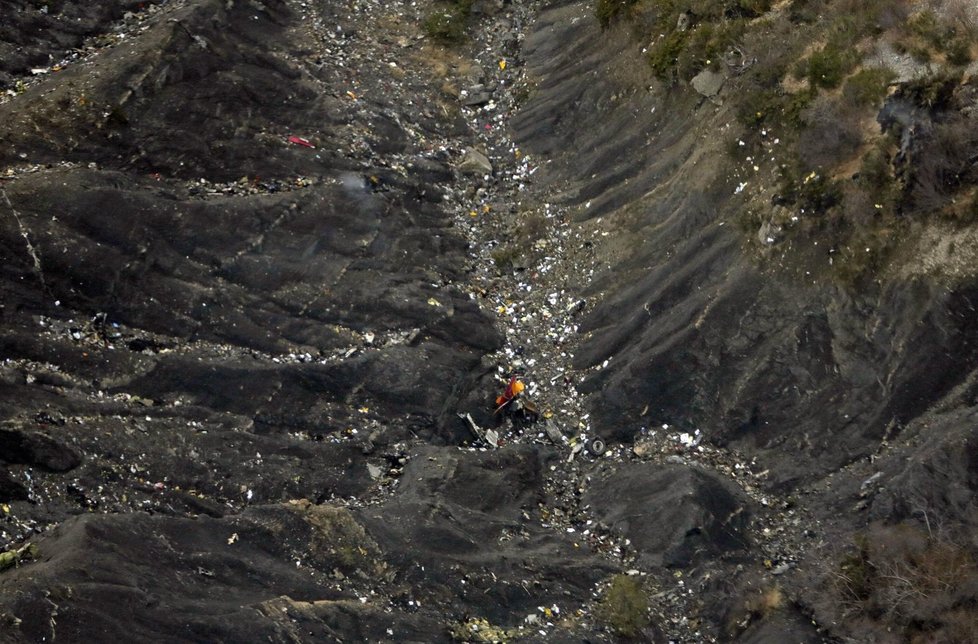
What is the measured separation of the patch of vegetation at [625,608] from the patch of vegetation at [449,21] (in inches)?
560

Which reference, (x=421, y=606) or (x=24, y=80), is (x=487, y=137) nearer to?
(x=24, y=80)

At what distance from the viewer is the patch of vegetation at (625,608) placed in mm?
17453

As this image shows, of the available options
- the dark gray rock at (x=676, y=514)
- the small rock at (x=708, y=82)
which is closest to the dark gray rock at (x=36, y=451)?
the dark gray rock at (x=676, y=514)

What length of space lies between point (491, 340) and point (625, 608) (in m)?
6.30

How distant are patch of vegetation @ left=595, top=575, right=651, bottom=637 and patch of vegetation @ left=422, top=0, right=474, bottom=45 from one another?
46.7 feet

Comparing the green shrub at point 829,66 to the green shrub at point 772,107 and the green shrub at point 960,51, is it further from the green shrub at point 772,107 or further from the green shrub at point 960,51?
the green shrub at point 960,51

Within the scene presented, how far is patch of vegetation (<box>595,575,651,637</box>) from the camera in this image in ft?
57.3

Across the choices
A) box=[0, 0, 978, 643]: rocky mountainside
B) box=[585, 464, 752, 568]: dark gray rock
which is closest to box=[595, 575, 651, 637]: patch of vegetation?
box=[0, 0, 978, 643]: rocky mountainside

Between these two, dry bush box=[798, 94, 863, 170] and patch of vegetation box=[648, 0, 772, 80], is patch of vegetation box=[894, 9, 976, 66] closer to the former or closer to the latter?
dry bush box=[798, 94, 863, 170]

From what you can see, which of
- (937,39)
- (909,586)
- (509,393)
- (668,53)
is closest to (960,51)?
(937,39)

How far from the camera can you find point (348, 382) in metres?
20.5

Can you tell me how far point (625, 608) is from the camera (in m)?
17.6

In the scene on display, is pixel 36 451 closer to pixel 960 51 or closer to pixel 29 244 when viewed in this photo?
pixel 29 244

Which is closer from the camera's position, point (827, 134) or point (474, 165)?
point (827, 134)
